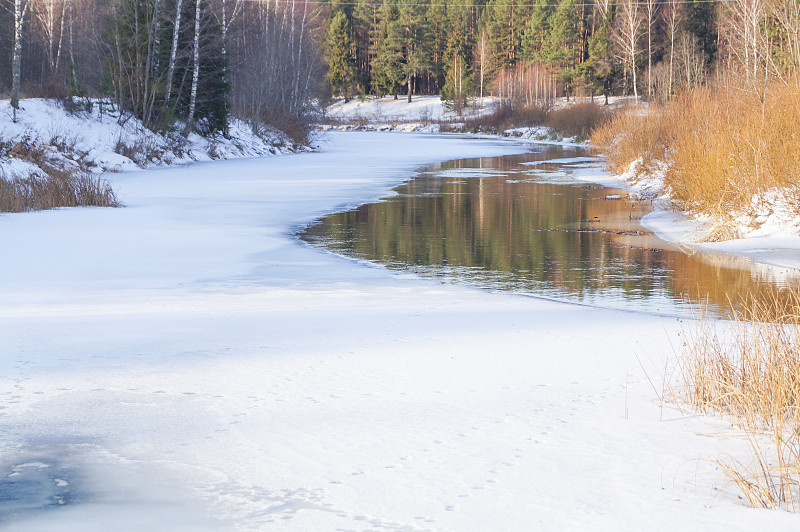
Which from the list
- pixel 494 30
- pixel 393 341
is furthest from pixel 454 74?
pixel 393 341

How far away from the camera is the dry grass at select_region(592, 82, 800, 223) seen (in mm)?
13016

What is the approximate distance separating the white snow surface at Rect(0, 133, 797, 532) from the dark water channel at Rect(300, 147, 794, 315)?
1.11m

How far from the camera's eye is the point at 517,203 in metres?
19.7

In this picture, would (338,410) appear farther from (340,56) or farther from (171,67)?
(340,56)

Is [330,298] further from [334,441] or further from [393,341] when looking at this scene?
[334,441]

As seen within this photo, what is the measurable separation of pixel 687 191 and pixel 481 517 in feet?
45.3

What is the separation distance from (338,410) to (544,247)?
27.6 ft

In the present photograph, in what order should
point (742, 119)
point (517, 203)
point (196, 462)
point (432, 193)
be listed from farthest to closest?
point (432, 193) → point (517, 203) → point (742, 119) → point (196, 462)

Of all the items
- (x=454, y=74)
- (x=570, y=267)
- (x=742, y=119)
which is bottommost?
(x=570, y=267)

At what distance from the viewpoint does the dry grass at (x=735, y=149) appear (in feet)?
42.7

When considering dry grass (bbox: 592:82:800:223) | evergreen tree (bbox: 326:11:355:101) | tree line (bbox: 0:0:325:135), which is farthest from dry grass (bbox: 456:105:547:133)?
dry grass (bbox: 592:82:800:223)

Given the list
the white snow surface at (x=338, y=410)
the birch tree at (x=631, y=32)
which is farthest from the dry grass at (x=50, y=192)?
the birch tree at (x=631, y=32)

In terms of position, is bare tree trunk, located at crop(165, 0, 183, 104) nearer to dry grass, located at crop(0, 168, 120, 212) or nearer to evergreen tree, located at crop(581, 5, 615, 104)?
dry grass, located at crop(0, 168, 120, 212)

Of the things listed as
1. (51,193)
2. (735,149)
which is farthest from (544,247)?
(51,193)
